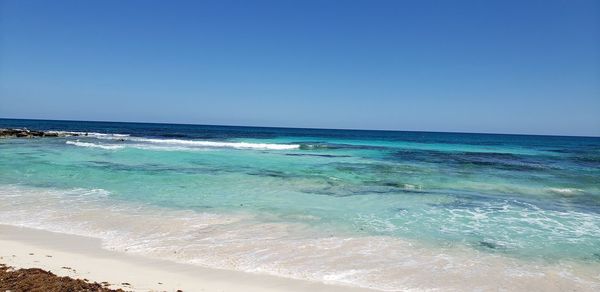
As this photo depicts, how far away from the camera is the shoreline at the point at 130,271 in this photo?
5.01 metres

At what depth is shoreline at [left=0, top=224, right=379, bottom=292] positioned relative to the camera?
5.01 metres

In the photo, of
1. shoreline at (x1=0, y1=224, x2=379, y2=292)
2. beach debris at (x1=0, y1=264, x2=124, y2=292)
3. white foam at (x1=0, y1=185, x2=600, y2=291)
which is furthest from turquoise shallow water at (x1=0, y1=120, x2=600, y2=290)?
beach debris at (x1=0, y1=264, x2=124, y2=292)

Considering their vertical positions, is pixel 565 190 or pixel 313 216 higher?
pixel 565 190

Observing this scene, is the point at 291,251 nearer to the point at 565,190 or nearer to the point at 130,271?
the point at 130,271

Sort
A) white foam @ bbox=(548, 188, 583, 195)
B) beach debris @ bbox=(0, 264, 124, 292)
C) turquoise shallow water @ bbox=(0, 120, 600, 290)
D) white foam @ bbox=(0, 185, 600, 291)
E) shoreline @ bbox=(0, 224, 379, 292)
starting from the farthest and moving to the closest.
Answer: white foam @ bbox=(548, 188, 583, 195) < turquoise shallow water @ bbox=(0, 120, 600, 290) < white foam @ bbox=(0, 185, 600, 291) < shoreline @ bbox=(0, 224, 379, 292) < beach debris @ bbox=(0, 264, 124, 292)

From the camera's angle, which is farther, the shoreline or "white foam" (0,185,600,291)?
"white foam" (0,185,600,291)

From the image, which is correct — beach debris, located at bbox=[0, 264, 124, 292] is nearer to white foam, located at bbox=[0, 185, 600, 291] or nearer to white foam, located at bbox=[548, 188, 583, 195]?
white foam, located at bbox=[0, 185, 600, 291]

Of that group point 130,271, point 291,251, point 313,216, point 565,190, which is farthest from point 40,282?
point 565,190

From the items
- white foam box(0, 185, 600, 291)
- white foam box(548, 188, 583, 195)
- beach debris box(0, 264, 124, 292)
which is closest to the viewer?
beach debris box(0, 264, 124, 292)

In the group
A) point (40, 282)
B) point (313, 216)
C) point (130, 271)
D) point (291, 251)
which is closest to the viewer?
point (40, 282)

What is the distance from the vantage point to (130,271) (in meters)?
5.37

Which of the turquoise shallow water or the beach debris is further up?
the beach debris

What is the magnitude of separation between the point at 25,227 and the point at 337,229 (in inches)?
239

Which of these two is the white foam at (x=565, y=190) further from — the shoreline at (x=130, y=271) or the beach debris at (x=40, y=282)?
the beach debris at (x=40, y=282)
